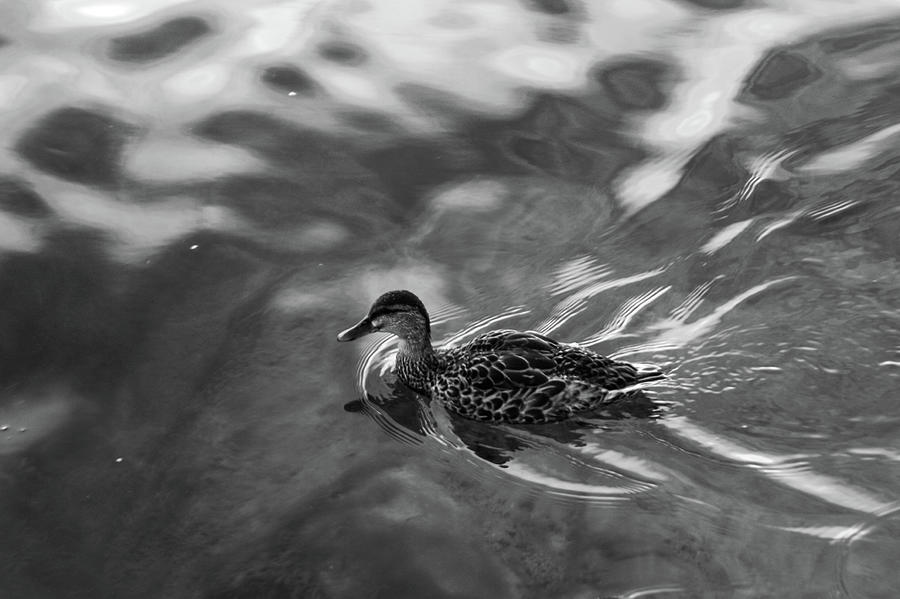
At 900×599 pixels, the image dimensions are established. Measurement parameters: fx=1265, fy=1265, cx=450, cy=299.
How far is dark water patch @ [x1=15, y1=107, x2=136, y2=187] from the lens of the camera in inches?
395

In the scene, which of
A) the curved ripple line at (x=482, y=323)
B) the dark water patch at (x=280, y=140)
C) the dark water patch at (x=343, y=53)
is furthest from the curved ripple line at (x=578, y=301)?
the dark water patch at (x=343, y=53)

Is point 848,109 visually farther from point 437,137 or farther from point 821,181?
point 437,137

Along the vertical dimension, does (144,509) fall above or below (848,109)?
below

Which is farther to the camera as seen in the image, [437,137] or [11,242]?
[437,137]

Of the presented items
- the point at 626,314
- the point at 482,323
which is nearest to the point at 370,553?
the point at 482,323

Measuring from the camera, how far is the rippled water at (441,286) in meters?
6.76

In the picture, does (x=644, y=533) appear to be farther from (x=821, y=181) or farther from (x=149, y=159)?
(x=149, y=159)

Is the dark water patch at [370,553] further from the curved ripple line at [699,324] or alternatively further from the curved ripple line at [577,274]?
the curved ripple line at [577,274]

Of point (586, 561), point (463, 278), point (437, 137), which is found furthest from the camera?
point (437, 137)

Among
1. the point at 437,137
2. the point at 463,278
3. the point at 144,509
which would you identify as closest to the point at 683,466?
the point at 463,278

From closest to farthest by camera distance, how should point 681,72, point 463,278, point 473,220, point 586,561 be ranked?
point 586,561 → point 463,278 → point 473,220 → point 681,72

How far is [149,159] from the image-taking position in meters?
10.2

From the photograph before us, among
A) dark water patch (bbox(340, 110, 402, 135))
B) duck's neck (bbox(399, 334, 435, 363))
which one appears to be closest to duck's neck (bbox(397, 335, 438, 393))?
duck's neck (bbox(399, 334, 435, 363))

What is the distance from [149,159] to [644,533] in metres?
5.46
